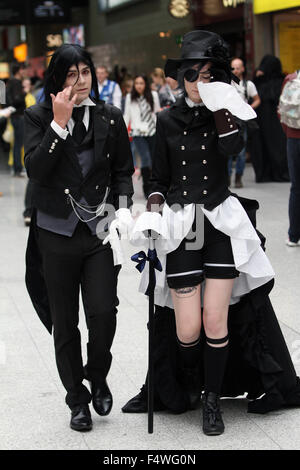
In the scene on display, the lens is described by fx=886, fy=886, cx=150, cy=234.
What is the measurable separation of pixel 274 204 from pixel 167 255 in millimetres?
Answer: 7316

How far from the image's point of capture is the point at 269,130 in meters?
13.5

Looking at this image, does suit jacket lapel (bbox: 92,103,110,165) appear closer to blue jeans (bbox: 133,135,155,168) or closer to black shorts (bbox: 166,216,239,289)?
black shorts (bbox: 166,216,239,289)

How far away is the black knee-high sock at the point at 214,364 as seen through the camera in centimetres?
407

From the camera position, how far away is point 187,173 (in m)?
4.07

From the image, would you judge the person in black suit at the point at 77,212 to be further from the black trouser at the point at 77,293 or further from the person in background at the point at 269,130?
the person in background at the point at 269,130

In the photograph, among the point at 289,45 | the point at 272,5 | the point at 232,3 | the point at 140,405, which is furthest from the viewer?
the point at 232,3

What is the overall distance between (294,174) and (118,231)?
461 centimetres

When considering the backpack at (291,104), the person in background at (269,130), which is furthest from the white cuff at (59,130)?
the person in background at (269,130)

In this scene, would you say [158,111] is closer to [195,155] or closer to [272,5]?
[272,5]

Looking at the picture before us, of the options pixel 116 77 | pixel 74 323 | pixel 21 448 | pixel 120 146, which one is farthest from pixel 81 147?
pixel 116 77

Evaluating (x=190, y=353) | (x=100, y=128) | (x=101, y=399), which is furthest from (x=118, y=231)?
(x=101, y=399)

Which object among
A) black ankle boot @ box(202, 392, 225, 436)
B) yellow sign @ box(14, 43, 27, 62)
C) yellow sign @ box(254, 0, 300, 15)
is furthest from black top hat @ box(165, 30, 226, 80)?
yellow sign @ box(14, 43, 27, 62)
